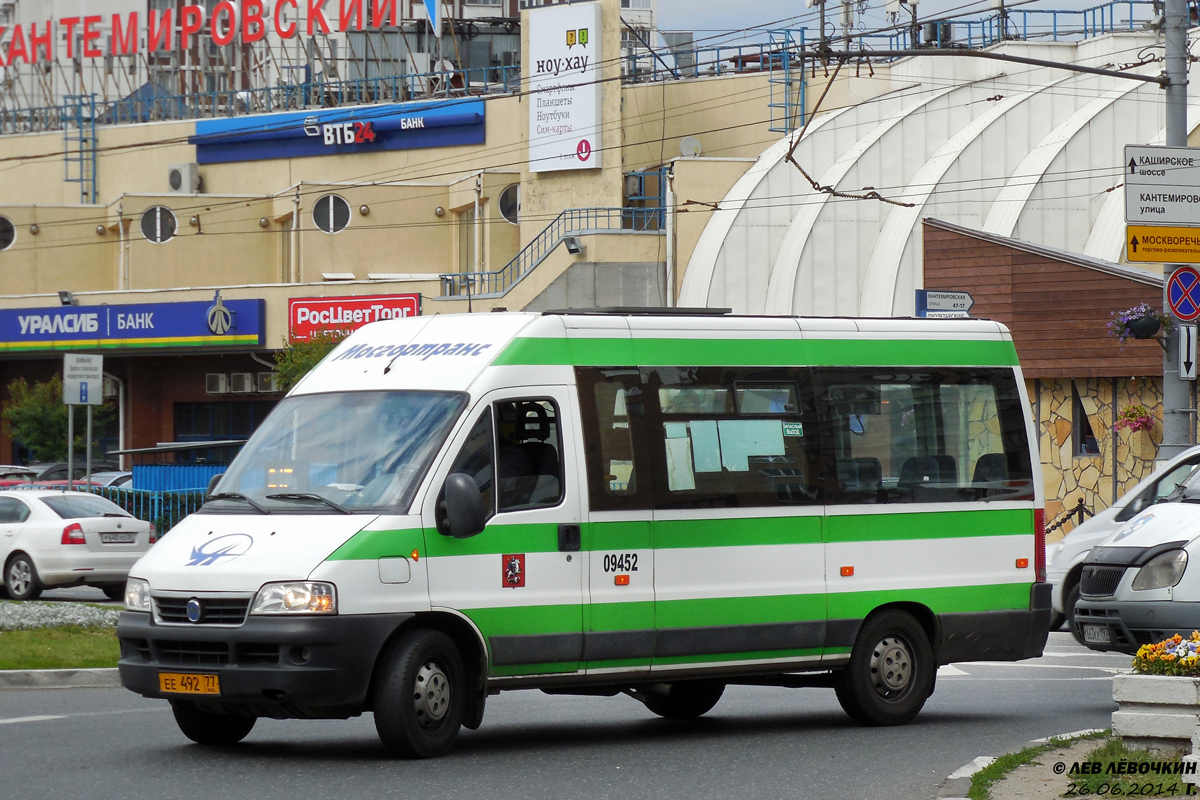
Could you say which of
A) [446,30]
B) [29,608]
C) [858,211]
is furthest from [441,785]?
[446,30]

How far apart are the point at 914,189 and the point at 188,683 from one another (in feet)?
104

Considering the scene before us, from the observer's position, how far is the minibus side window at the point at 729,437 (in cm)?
1077

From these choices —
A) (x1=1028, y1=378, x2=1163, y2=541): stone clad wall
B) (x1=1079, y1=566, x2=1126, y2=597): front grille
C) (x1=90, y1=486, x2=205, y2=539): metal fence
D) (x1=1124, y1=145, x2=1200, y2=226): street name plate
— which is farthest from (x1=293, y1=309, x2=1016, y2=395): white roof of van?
(x1=90, y1=486, x2=205, y2=539): metal fence

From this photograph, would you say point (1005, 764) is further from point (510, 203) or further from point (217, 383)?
point (217, 383)

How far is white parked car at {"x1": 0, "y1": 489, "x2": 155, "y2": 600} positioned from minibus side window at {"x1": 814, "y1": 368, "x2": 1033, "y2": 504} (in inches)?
535

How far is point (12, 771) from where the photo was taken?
30.5ft

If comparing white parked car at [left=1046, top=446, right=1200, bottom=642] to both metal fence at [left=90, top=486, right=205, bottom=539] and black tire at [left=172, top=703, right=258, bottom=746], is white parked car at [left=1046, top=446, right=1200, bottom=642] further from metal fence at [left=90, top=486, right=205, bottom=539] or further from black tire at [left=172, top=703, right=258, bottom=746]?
metal fence at [left=90, top=486, right=205, bottom=539]

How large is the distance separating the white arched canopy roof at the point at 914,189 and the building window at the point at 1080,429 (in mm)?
6028

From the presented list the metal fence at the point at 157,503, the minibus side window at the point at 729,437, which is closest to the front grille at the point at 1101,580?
the minibus side window at the point at 729,437

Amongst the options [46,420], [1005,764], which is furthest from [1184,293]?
[46,420]

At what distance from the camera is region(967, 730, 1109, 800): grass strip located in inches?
322

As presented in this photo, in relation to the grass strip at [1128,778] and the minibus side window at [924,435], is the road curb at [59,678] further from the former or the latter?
the grass strip at [1128,778]

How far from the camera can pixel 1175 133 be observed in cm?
1794

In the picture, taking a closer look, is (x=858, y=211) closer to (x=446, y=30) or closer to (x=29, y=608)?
(x=29, y=608)
